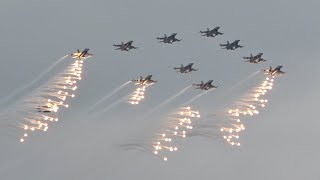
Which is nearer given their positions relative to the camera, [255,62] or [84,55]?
[84,55]

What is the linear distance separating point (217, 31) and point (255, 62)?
11.9 meters

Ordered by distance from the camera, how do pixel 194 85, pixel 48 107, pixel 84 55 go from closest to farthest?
1. pixel 48 107
2. pixel 84 55
3. pixel 194 85

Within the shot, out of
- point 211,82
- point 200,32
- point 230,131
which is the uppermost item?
point 200,32

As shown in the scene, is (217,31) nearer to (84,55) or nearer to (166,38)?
(166,38)

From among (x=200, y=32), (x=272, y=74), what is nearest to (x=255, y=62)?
(x=272, y=74)

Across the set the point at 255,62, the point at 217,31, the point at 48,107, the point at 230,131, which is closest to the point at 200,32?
the point at 217,31

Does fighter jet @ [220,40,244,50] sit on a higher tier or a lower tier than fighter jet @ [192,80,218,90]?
higher

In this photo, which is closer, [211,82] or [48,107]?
[48,107]

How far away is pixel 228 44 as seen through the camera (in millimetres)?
155750

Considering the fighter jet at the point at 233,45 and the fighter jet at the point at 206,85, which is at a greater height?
the fighter jet at the point at 233,45

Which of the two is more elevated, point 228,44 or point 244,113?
point 228,44

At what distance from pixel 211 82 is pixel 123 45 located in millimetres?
22446

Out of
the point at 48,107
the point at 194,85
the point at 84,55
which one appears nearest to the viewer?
the point at 48,107

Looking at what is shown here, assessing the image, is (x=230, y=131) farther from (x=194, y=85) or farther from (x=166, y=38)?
(x=166, y=38)
